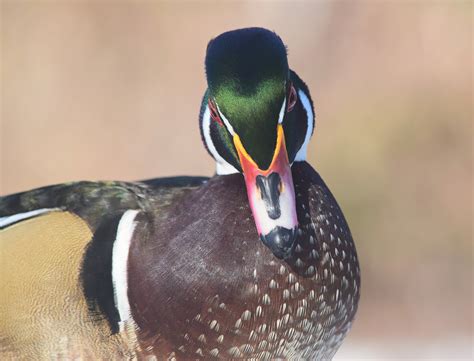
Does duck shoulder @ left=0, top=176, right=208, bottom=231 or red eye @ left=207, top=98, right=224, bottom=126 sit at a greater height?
red eye @ left=207, top=98, right=224, bottom=126

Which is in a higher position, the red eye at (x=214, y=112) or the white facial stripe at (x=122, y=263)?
the red eye at (x=214, y=112)

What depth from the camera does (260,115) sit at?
6.58 ft

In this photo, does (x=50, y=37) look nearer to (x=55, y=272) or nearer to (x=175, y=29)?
(x=175, y=29)

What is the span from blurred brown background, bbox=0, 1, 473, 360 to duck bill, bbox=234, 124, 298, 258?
2080 mm

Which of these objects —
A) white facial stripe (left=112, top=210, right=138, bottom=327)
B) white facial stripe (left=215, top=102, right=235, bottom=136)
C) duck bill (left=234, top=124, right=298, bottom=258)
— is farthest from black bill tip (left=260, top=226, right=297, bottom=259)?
white facial stripe (left=112, top=210, right=138, bottom=327)

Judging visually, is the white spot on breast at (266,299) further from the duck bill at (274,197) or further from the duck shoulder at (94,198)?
the duck shoulder at (94,198)

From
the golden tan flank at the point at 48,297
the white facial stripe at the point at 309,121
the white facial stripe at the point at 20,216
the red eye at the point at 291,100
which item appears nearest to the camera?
the red eye at the point at 291,100

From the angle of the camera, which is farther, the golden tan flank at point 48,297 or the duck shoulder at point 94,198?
the duck shoulder at point 94,198

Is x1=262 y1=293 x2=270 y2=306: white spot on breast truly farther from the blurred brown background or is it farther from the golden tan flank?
the blurred brown background

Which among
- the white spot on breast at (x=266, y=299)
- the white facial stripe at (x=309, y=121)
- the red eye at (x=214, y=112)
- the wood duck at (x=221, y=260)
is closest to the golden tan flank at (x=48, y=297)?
the wood duck at (x=221, y=260)

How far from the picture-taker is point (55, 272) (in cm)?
231

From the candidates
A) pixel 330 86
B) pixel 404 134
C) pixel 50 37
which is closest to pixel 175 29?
pixel 50 37

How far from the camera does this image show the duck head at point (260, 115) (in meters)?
2.01

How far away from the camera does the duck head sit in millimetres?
2014
